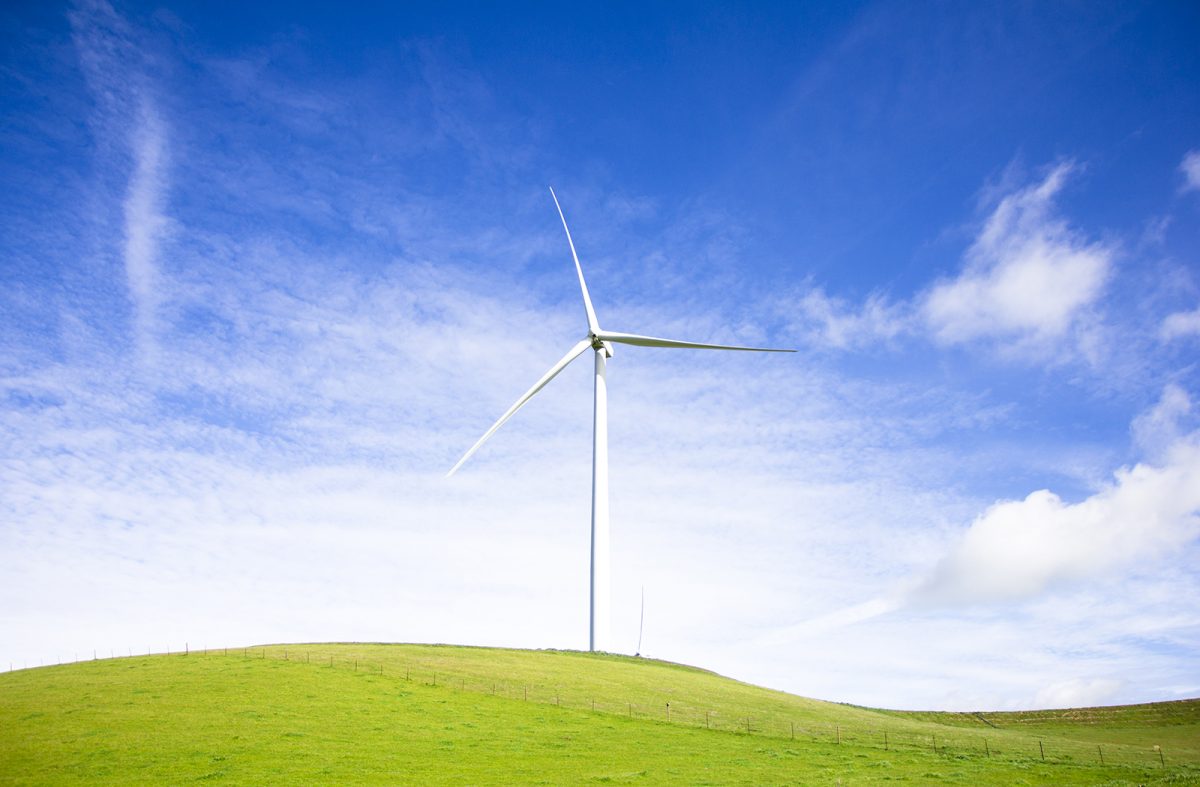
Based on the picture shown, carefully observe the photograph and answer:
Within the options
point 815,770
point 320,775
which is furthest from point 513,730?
point 815,770

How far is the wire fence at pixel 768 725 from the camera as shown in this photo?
46469 mm

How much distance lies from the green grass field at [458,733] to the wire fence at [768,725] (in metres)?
0.20

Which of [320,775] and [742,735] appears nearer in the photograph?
[320,775]

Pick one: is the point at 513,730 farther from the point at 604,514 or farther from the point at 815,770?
the point at 604,514

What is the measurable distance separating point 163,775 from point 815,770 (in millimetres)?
29146

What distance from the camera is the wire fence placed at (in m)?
46.5

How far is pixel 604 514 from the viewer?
72812mm

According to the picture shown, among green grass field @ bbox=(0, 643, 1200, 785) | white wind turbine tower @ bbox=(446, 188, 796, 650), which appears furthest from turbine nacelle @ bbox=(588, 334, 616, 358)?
green grass field @ bbox=(0, 643, 1200, 785)

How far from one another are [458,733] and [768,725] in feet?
64.2

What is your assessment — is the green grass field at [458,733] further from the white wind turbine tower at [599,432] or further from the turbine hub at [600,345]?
the turbine hub at [600,345]

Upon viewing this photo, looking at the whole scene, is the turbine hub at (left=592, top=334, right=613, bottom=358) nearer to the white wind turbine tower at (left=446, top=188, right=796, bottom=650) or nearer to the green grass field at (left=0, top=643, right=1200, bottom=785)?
the white wind turbine tower at (left=446, top=188, right=796, bottom=650)

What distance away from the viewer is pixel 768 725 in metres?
51.1

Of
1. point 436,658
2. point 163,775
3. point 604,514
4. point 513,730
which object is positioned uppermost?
point 604,514

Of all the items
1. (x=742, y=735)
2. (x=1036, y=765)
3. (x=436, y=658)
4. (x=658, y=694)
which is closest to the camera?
(x=1036, y=765)
